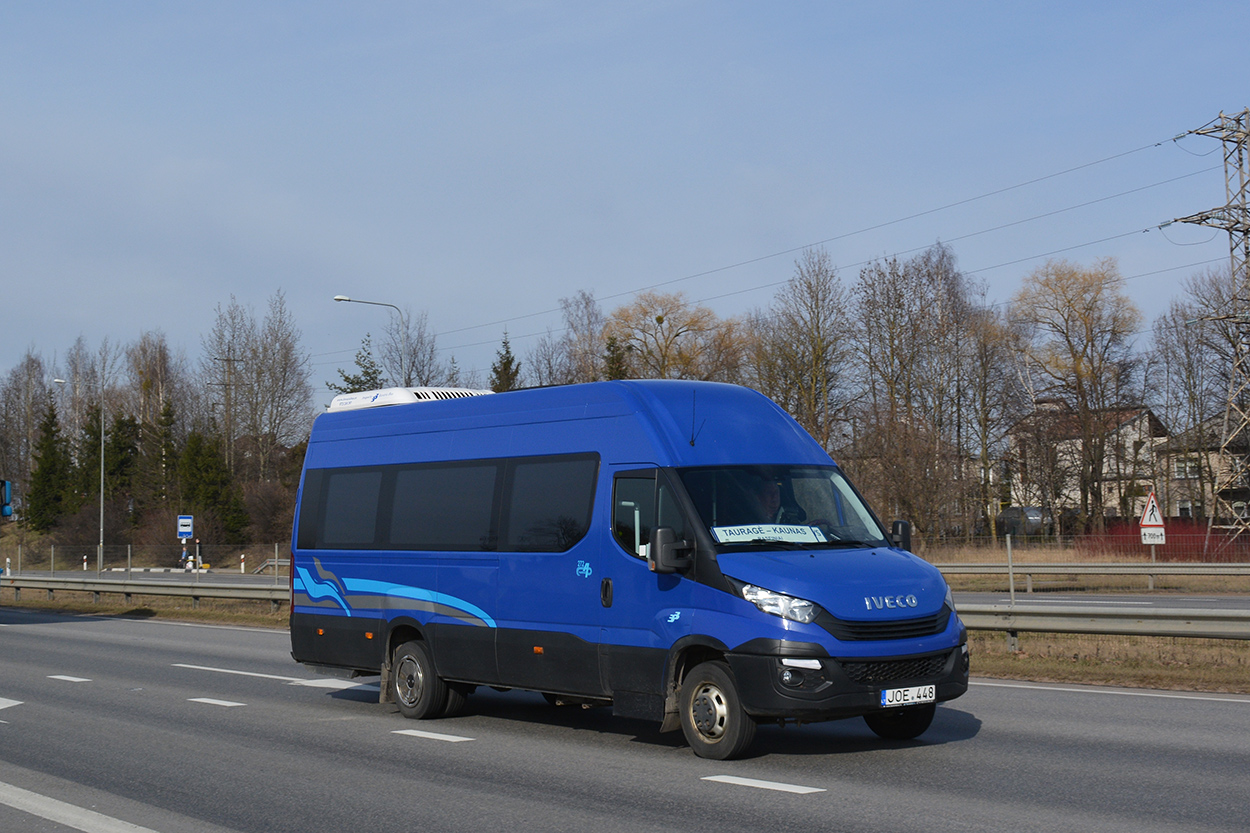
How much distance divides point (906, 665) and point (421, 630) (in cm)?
471

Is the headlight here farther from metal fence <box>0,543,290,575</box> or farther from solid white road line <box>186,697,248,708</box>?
metal fence <box>0,543,290,575</box>

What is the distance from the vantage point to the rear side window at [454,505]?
9883 millimetres

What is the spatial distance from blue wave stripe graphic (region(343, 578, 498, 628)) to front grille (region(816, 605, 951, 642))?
3369 millimetres

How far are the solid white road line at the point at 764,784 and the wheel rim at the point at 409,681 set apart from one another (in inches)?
155

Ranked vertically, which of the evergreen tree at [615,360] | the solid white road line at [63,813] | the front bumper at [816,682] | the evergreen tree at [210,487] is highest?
the evergreen tree at [615,360]

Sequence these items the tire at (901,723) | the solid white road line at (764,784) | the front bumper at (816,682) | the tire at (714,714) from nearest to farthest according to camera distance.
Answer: the solid white road line at (764,784) → the front bumper at (816,682) → the tire at (714,714) → the tire at (901,723)

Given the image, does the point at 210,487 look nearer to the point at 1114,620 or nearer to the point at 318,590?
the point at 318,590

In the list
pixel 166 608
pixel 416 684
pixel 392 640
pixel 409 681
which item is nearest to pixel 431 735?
pixel 416 684

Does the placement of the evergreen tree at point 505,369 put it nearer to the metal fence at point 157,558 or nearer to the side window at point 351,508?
the metal fence at point 157,558

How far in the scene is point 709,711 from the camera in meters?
8.60

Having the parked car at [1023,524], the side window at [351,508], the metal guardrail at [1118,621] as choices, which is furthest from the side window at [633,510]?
the parked car at [1023,524]

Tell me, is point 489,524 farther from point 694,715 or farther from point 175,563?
point 175,563

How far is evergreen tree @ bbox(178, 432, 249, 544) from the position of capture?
6638 centimetres

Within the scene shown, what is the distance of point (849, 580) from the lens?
26.9 ft
